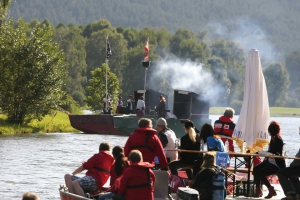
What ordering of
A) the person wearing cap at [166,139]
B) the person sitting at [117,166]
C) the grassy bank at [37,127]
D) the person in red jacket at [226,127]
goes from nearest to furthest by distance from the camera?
1. the person sitting at [117,166]
2. the person wearing cap at [166,139]
3. the person in red jacket at [226,127]
4. the grassy bank at [37,127]

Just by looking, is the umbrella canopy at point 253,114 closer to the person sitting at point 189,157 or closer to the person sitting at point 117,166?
the person sitting at point 189,157

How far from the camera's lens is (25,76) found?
49281 millimetres

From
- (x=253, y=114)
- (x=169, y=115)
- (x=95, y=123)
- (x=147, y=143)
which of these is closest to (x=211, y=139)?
(x=253, y=114)

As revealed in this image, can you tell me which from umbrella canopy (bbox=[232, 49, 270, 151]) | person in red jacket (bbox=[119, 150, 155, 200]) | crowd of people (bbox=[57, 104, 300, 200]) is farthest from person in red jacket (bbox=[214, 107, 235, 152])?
person in red jacket (bbox=[119, 150, 155, 200])

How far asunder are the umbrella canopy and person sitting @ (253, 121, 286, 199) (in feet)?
6.97

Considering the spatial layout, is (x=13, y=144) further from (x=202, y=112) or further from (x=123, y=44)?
(x=123, y=44)

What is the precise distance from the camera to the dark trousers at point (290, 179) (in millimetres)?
14328

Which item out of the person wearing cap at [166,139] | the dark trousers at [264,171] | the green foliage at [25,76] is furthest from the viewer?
the green foliage at [25,76]

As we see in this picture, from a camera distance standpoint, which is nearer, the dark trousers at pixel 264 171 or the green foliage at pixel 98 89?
the dark trousers at pixel 264 171

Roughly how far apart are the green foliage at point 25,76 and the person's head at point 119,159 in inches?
1396

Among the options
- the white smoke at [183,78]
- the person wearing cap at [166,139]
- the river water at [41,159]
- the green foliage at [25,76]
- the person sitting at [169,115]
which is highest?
the white smoke at [183,78]

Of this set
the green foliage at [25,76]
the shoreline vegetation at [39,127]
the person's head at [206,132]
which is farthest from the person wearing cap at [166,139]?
the green foliage at [25,76]

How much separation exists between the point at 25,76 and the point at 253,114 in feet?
108

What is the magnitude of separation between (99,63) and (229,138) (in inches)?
3740
